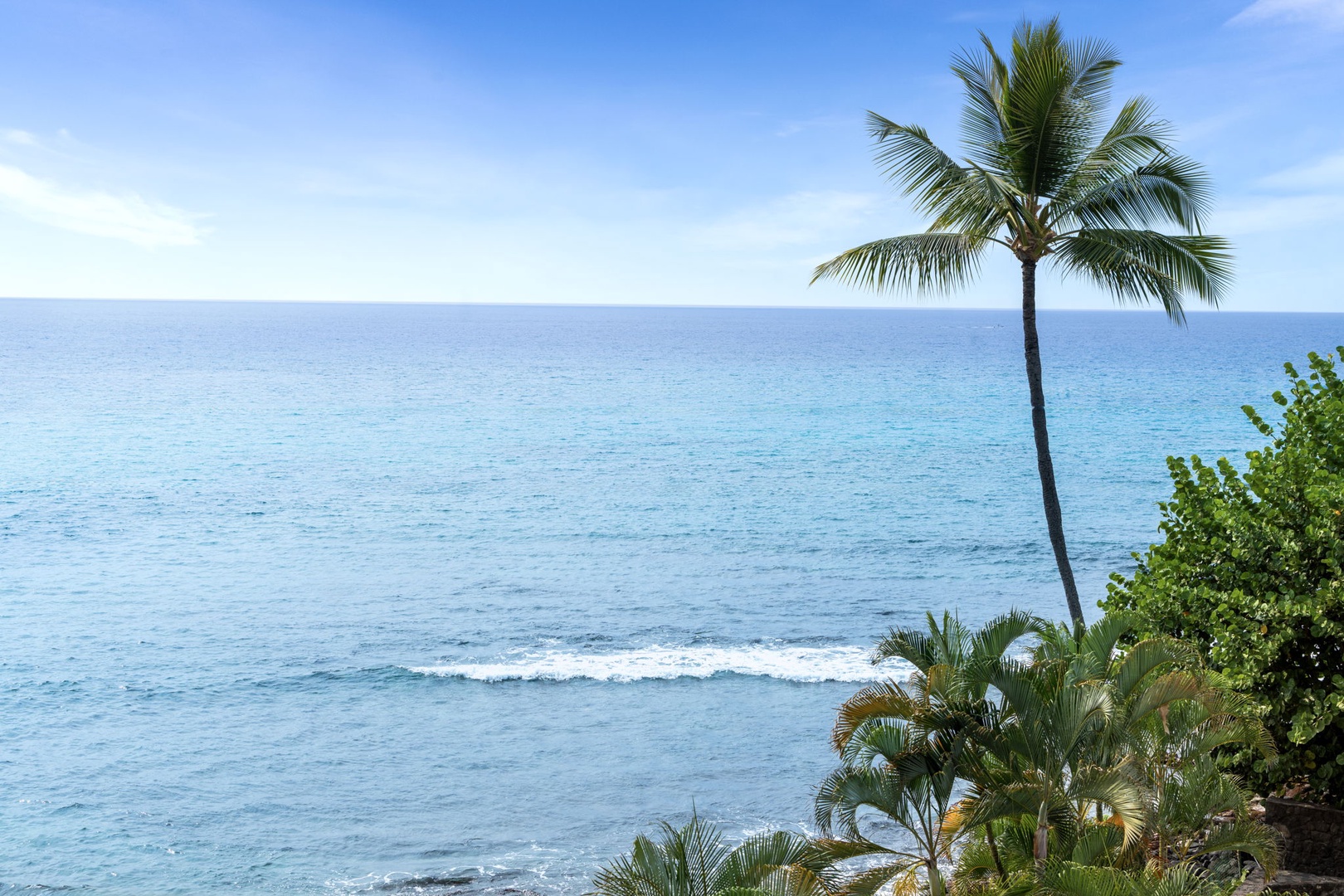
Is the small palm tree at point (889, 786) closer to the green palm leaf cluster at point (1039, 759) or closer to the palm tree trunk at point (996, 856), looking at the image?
the green palm leaf cluster at point (1039, 759)

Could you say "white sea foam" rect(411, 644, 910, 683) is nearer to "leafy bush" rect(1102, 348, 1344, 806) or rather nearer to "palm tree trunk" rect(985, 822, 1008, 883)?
"leafy bush" rect(1102, 348, 1344, 806)

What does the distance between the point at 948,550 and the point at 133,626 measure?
1156 inches

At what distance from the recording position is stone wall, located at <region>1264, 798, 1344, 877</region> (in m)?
11.9

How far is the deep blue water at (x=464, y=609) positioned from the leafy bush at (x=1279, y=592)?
951 centimetres

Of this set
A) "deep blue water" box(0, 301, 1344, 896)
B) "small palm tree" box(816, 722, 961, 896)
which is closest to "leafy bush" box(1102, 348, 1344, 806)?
"small palm tree" box(816, 722, 961, 896)

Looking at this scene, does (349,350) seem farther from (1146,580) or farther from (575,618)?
(1146,580)

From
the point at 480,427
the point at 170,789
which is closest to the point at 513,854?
the point at 170,789

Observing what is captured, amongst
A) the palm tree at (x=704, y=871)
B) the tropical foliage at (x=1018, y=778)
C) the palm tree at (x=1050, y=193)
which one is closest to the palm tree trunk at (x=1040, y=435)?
the palm tree at (x=1050, y=193)

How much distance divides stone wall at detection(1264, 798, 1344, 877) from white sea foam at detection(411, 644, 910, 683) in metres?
13.6

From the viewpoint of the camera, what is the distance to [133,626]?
3141 cm

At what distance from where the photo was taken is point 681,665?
91.2ft

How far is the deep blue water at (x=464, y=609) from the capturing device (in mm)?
19750

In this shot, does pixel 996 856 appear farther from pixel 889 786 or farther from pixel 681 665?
pixel 681 665

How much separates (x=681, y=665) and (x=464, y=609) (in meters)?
8.98
